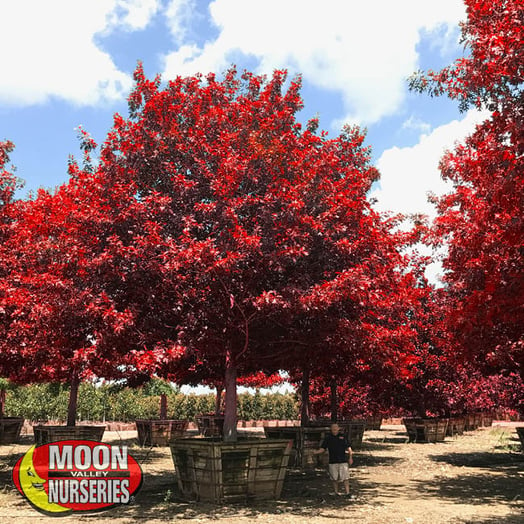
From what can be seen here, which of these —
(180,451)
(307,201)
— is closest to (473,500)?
(180,451)

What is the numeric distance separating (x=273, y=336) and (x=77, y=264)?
4444 mm

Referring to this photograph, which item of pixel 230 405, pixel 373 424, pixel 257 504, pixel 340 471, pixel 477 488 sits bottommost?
pixel 477 488

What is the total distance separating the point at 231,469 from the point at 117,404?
3194cm

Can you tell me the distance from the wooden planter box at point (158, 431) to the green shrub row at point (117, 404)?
36.1 ft

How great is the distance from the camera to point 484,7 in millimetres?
7508

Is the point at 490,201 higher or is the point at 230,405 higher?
the point at 490,201

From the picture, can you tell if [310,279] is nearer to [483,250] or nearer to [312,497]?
[483,250]

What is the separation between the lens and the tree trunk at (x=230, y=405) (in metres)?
10.9

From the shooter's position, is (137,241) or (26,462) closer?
(137,241)

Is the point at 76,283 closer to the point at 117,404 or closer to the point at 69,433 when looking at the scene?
the point at 69,433

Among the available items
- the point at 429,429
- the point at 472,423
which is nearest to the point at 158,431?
the point at 429,429

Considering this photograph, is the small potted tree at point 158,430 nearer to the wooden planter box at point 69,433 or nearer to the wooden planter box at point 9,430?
the wooden planter box at point 69,433

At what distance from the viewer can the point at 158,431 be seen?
21.9 meters

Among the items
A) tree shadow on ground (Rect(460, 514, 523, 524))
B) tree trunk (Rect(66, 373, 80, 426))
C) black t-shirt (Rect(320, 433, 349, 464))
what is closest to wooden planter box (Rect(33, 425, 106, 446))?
tree trunk (Rect(66, 373, 80, 426))
